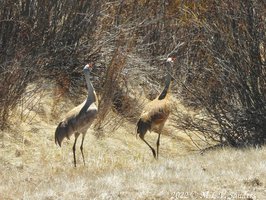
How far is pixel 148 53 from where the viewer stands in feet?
60.0

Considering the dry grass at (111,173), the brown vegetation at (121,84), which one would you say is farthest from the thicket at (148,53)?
the dry grass at (111,173)

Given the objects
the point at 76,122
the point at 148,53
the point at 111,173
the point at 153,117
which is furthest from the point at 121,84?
the point at 111,173

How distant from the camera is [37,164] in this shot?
1247 centimetres

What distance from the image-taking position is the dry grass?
8453 millimetres

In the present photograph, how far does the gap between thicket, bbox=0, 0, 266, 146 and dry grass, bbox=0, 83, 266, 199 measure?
92 centimetres

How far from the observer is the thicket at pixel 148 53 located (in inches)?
519

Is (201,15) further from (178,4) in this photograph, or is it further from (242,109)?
(178,4)

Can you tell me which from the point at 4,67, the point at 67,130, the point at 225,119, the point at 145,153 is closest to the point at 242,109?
the point at 225,119

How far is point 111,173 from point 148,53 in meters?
8.97

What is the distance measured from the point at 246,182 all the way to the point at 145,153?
5.71 metres

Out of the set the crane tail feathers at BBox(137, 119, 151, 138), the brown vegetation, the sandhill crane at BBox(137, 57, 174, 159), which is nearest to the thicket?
the brown vegetation

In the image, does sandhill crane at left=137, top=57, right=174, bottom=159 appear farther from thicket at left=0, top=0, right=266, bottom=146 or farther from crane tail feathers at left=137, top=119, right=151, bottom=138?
thicket at left=0, top=0, right=266, bottom=146

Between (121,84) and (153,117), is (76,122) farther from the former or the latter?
(121,84)

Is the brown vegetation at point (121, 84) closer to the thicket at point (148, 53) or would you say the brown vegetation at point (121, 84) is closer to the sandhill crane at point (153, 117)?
the thicket at point (148, 53)
